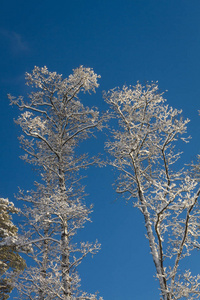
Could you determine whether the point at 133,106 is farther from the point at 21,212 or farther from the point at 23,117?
the point at 21,212

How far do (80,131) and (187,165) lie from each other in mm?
4252

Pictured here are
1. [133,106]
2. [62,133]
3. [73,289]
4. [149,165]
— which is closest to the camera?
[73,289]

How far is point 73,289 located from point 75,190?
10.8 feet

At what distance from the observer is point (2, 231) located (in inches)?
578

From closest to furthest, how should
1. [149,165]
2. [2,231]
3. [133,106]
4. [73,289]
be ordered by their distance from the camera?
[73,289], [149,165], [133,106], [2,231]

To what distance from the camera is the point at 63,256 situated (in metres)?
8.38

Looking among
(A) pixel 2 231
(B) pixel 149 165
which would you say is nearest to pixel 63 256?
(B) pixel 149 165

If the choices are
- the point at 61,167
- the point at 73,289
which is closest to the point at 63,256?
the point at 73,289

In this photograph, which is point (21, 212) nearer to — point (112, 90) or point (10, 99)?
point (10, 99)

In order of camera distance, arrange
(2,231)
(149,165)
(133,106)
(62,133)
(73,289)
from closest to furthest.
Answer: (73,289)
(149,165)
(133,106)
(62,133)
(2,231)

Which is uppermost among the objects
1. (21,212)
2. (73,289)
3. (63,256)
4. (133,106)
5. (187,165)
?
(133,106)

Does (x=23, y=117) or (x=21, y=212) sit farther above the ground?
(x=23, y=117)

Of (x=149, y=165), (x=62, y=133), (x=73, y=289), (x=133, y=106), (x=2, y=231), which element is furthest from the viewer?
(x=2, y=231)

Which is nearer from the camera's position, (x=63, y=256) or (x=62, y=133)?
(x=63, y=256)
